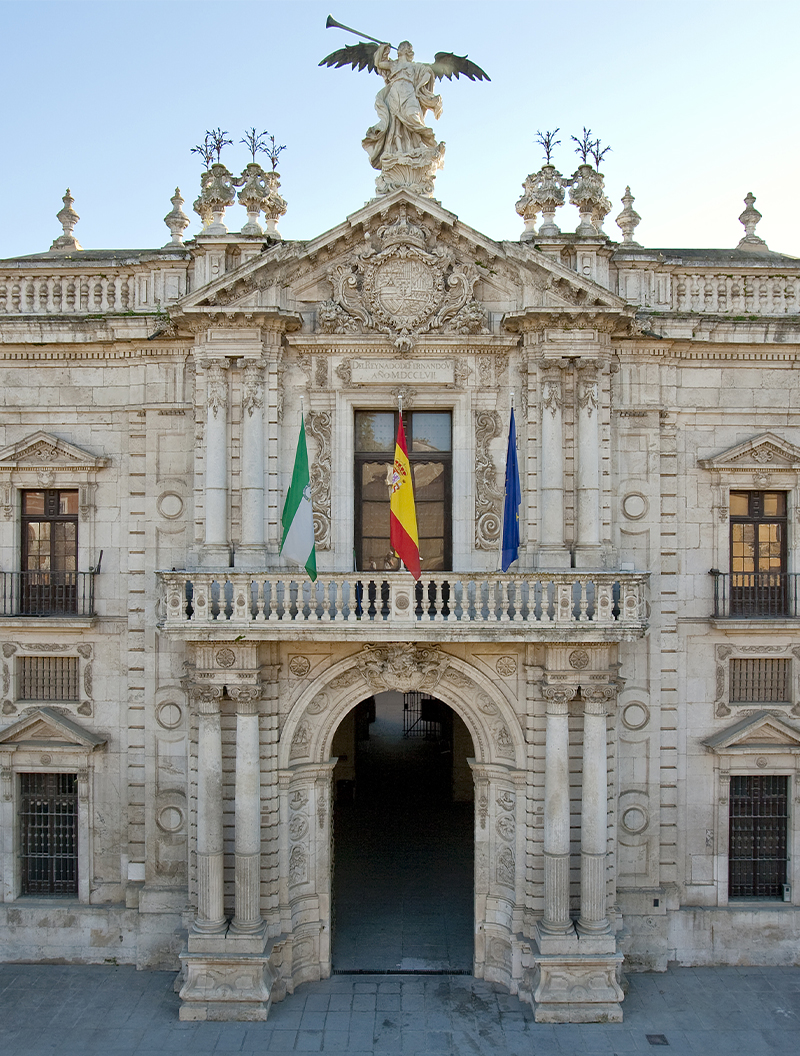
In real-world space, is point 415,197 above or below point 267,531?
above

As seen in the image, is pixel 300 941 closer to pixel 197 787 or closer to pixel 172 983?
pixel 172 983

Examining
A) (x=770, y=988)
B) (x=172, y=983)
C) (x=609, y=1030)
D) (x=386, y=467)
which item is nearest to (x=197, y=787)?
(x=172, y=983)

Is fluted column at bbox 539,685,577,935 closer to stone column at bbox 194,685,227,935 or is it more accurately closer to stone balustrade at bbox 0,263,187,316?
stone column at bbox 194,685,227,935

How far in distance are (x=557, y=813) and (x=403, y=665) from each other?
13.4 feet

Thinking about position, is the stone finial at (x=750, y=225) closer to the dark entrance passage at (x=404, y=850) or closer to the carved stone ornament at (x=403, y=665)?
the carved stone ornament at (x=403, y=665)

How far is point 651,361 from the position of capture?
17.5 metres

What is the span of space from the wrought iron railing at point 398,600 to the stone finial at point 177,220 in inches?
311

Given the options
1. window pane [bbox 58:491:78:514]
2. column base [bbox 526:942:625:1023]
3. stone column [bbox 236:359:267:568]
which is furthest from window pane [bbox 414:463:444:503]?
column base [bbox 526:942:625:1023]

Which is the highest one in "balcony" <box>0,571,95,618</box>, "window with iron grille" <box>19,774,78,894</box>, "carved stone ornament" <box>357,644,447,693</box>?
"balcony" <box>0,571,95,618</box>

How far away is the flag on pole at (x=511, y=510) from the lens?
51.6 ft

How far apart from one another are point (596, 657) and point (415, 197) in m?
9.79

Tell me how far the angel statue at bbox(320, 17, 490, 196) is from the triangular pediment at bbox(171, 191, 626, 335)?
3.65ft

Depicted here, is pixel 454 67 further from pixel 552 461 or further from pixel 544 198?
pixel 552 461

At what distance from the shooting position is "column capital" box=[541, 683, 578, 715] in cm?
1590
